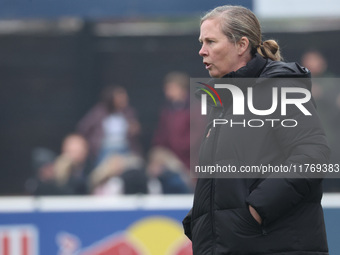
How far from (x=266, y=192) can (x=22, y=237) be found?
11.7ft

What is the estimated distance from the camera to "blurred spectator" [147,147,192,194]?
5.70 m

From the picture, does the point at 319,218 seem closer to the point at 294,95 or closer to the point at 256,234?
the point at 256,234

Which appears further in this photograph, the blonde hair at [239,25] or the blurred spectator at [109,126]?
the blurred spectator at [109,126]

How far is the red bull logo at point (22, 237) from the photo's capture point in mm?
5520

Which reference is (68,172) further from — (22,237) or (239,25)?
(239,25)

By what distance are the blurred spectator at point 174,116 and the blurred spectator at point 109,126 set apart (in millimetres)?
229

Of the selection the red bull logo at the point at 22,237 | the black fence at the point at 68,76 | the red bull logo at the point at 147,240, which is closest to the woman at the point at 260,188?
the red bull logo at the point at 147,240

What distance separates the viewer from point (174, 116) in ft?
19.5

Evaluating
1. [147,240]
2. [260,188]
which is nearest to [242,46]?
[260,188]

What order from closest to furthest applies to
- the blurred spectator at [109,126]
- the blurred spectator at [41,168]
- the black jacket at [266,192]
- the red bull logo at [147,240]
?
the black jacket at [266,192], the red bull logo at [147,240], the blurred spectator at [41,168], the blurred spectator at [109,126]

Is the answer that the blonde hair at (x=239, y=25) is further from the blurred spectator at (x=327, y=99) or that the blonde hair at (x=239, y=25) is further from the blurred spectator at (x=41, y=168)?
the blurred spectator at (x=41, y=168)

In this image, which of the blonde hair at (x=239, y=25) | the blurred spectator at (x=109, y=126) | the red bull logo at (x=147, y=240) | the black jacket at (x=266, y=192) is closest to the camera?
the black jacket at (x=266, y=192)

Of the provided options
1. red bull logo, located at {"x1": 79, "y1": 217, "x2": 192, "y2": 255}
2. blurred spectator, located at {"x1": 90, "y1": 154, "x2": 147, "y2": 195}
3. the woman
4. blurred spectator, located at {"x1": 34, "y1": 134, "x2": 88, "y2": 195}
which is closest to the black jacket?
the woman

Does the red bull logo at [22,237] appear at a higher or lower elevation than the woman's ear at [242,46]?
lower
